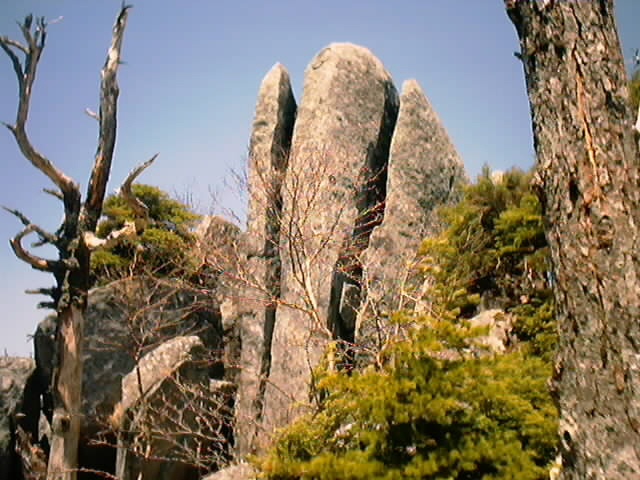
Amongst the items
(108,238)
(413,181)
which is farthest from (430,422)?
(413,181)

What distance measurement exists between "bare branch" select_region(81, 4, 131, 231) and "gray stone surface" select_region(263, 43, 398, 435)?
3.72 metres

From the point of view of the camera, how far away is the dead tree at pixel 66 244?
9102 millimetres

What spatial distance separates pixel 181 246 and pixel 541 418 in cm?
1089

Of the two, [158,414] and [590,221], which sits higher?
[590,221]

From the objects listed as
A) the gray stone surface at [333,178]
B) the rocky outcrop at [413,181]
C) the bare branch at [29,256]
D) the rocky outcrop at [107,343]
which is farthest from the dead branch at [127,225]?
the rocky outcrop at [413,181]

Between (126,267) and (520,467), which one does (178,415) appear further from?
(520,467)

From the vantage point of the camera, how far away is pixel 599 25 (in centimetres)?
322

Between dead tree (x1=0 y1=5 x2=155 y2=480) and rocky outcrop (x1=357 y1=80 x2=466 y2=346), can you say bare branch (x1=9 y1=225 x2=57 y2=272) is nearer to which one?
dead tree (x1=0 y1=5 x2=155 y2=480)

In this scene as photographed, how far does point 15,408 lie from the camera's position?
11.3 metres

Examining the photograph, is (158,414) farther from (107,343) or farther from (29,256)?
(29,256)

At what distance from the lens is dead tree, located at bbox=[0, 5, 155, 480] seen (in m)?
9.10

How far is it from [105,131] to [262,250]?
5743 millimetres

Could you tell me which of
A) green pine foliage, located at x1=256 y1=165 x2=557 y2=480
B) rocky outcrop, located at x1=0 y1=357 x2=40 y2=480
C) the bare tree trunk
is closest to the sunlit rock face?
the bare tree trunk

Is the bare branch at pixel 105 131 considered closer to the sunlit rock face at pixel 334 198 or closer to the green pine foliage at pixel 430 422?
the sunlit rock face at pixel 334 198
